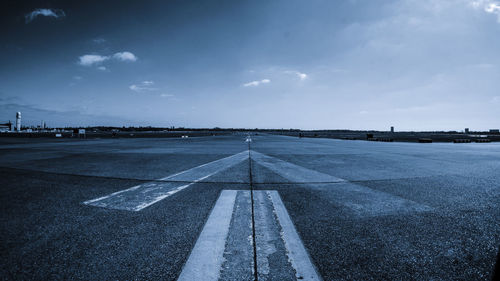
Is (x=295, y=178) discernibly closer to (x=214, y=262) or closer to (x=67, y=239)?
(x=214, y=262)

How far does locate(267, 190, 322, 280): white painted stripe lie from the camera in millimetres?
1960

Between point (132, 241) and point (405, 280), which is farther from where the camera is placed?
point (132, 241)

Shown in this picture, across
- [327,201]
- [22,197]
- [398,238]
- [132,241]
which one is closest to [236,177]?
[327,201]

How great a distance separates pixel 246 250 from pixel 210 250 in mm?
404

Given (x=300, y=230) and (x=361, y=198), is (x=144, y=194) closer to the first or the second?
(x=300, y=230)

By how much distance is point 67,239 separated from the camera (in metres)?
2.63

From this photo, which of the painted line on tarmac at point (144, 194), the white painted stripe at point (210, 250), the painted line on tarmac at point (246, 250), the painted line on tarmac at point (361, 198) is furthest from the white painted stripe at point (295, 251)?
the painted line on tarmac at point (144, 194)

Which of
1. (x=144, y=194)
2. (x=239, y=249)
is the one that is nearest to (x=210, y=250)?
(x=239, y=249)

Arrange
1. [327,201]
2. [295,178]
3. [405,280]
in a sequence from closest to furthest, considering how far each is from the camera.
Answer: [405,280]
[327,201]
[295,178]

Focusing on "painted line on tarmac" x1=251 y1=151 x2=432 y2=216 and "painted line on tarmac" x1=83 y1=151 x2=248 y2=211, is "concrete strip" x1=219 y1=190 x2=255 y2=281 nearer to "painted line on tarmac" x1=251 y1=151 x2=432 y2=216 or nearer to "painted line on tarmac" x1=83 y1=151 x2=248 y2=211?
"painted line on tarmac" x1=83 y1=151 x2=248 y2=211

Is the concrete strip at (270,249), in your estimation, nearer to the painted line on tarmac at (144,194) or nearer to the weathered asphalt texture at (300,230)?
the weathered asphalt texture at (300,230)

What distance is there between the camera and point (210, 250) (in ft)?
7.73

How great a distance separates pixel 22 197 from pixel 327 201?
614cm

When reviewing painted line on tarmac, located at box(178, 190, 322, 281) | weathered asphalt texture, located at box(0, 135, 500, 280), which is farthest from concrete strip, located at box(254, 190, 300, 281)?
weathered asphalt texture, located at box(0, 135, 500, 280)
